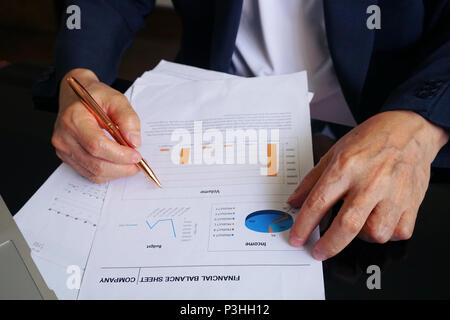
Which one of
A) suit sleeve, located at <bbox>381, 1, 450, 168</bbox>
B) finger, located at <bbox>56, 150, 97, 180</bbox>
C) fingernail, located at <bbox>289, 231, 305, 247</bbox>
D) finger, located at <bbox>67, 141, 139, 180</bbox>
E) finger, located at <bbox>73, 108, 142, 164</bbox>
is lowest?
fingernail, located at <bbox>289, 231, 305, 247</bbox>

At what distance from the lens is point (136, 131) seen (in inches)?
24.5

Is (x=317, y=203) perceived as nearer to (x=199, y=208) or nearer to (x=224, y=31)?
(x=199, y=208)

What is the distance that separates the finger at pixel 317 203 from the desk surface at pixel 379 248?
4 cm

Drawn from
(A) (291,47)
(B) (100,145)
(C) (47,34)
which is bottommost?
(C) (47,34)

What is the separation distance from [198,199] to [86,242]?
0.51 feet

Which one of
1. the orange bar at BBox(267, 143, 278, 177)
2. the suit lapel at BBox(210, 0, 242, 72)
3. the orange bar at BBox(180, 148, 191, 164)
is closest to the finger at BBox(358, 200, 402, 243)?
the orange bar at BBox(267, 143, 278, 177)

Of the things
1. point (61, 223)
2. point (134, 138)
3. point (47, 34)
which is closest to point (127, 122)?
point (134, 138)

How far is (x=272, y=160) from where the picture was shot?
1.99 ft

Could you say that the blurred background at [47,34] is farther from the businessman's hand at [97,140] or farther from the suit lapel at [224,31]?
the businessman's hand at [97,140]

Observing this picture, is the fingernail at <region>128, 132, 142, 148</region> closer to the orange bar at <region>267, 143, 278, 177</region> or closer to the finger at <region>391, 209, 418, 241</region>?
the orange bar at <region>267, 143, 278, 177</region>

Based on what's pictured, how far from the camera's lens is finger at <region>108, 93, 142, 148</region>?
619 millimetres

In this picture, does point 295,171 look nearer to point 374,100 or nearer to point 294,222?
point 294,222

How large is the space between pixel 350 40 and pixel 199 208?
45 cm

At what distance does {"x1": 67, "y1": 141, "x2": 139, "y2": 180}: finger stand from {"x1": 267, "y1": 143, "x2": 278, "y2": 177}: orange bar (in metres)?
0.20
